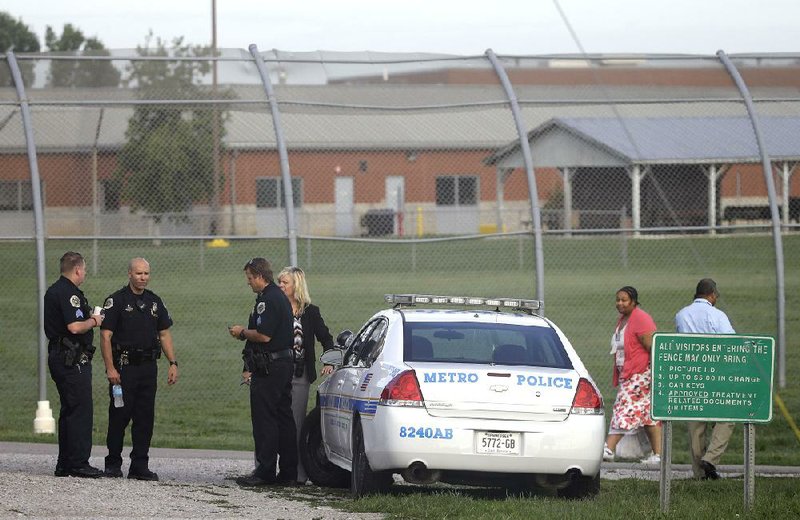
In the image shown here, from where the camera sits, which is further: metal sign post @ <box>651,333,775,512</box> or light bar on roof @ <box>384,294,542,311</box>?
light bar on roof @ <box>384,294,542,311</box>

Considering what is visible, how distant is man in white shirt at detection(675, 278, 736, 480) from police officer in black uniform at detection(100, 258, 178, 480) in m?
4.43

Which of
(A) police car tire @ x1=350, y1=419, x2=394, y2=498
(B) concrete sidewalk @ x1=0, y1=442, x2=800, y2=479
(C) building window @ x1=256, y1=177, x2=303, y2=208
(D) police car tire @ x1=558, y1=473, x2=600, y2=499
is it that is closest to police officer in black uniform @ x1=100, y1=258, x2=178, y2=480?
(B) concrete sidewalk @ x1=0, y1=442, x2=800, y2=479

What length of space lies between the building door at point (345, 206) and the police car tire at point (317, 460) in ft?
15.9

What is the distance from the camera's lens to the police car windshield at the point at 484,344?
10312 mm

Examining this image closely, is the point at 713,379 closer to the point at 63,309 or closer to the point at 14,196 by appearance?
the point at 63,309

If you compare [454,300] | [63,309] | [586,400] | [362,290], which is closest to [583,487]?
[586,400]

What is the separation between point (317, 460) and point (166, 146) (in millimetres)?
5212

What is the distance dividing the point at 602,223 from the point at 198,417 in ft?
16.5

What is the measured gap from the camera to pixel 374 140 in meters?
16.4

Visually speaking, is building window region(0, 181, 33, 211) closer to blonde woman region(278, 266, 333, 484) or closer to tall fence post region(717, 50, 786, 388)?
blonde woman region(278, 266, 333, 484)

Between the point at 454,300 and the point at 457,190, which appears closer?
the point at 454,300

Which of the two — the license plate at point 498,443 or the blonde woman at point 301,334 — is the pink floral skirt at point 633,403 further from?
the license plate at point 498,443

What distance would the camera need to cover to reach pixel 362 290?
24266 mm

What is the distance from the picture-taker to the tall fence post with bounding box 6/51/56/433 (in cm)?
1416
